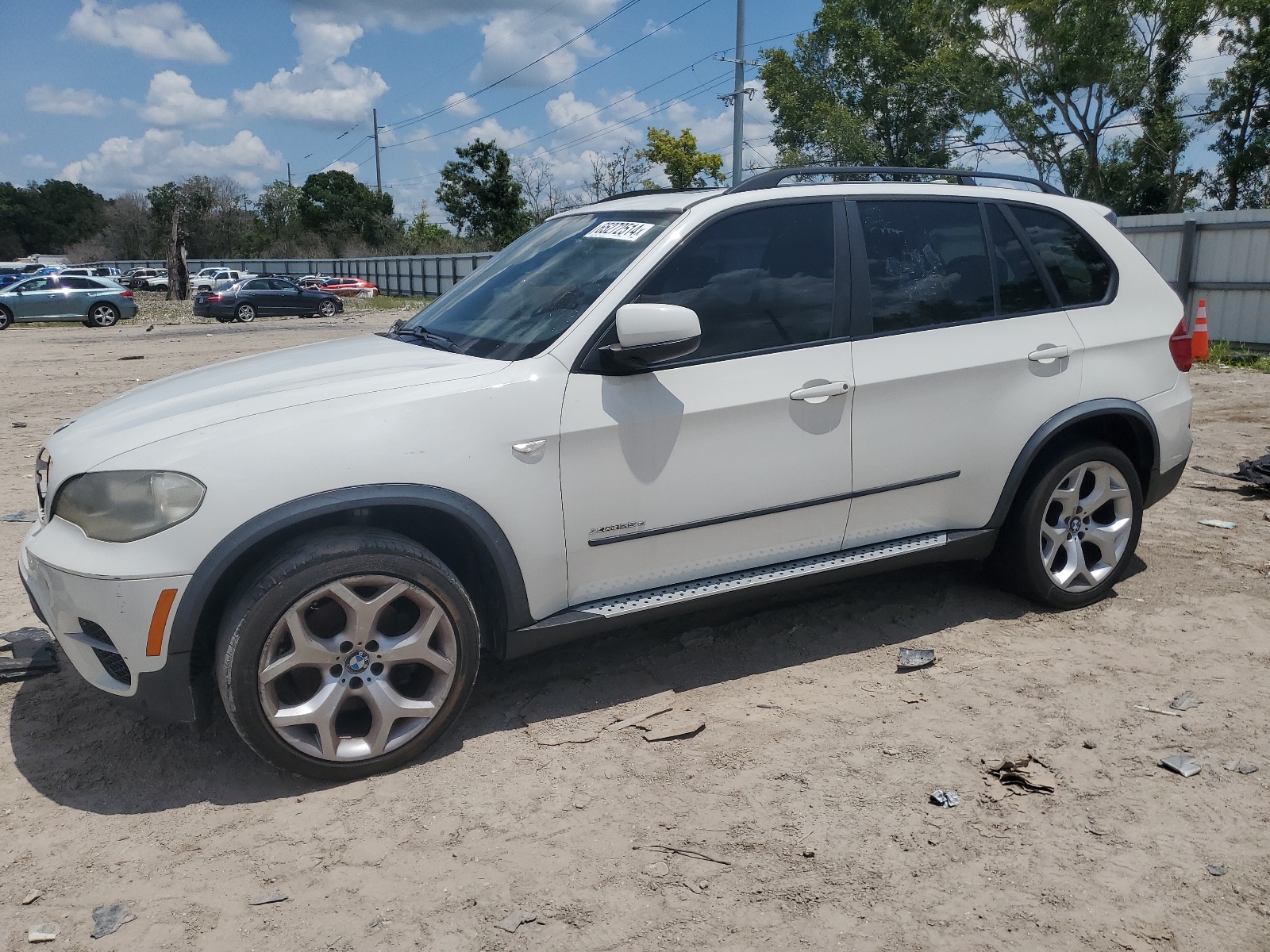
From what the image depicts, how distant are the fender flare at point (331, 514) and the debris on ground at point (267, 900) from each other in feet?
2.49

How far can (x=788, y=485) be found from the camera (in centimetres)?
372

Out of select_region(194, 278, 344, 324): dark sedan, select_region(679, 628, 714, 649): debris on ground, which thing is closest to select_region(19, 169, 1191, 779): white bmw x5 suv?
select_region(679, 628, 714, 649): debris on ground

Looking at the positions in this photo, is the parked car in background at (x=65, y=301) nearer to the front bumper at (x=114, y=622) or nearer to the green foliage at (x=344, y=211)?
the front bumper at (x=114, y=622)

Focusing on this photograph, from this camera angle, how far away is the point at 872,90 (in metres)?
44.5

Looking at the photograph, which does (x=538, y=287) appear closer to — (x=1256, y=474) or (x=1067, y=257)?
(x=1067, y=257)

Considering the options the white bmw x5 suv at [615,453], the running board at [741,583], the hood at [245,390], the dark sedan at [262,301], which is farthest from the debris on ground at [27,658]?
the dark sedan at [262,301]

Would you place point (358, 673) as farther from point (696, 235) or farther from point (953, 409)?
point (953, 409)

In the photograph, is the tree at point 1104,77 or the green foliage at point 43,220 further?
the green foliage at point 43,220

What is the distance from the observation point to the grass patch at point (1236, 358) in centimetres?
1336

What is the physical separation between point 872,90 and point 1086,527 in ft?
146

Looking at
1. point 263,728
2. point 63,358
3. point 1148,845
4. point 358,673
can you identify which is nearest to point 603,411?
point 358,673

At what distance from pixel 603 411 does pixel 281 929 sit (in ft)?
5.87

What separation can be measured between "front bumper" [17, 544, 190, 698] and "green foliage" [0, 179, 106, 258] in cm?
10553

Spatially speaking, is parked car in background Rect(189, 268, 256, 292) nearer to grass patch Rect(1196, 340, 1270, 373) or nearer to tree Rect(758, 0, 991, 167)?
tree Rect(758, 0, 991, 167)
